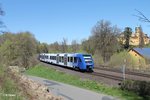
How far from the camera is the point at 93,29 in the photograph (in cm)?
9512

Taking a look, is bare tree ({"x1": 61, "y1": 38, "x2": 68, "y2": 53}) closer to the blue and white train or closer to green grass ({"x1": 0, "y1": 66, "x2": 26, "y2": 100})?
the blue and white train

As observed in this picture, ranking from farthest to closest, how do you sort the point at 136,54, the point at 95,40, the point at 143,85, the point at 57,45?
the point at 57,45, the point at 95,40, the point at 136,54, the point at 143,85

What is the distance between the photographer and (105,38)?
9150cm

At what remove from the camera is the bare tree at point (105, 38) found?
290 ft

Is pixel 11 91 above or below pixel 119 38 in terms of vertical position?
below

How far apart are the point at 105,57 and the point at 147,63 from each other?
27397 millimetres

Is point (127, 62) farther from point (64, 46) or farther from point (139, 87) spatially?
point (64, 46)

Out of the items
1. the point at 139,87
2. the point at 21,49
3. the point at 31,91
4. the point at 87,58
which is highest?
the point at 21,49

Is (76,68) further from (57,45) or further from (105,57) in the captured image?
(57,45)

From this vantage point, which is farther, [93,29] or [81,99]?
[93,29]

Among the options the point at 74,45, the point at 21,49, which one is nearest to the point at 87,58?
the point at 21,49

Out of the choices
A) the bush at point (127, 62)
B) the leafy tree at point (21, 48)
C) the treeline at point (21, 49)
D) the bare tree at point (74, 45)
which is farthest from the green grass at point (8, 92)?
the bare tree at point (74, 45)

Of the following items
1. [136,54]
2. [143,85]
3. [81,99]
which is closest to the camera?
[81,99]

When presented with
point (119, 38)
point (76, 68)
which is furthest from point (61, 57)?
point (119, 38)
